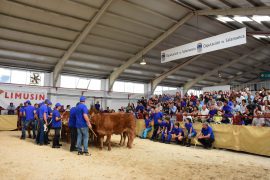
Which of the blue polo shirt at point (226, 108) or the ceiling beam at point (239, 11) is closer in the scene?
the blue polo shirt at point (226, 108)

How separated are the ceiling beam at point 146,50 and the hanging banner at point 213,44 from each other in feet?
9.49

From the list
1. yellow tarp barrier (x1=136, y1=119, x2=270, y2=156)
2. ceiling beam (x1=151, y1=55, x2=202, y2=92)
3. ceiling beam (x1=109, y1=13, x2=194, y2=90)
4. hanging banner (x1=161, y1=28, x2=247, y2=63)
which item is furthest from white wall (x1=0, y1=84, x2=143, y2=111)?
yellow tarp barrier (x1=136, y1=119, x2=270, y2=156)

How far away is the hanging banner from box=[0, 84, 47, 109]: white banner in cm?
1132

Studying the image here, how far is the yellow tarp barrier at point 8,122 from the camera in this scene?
54.2ft

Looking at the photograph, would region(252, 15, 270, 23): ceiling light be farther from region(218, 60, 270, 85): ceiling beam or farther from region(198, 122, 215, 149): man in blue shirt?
region(218, 60, 270, 85): ceiling beam

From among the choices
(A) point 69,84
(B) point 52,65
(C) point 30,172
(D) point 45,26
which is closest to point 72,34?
(D) point 45,26

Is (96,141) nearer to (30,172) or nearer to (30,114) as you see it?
(30,114)

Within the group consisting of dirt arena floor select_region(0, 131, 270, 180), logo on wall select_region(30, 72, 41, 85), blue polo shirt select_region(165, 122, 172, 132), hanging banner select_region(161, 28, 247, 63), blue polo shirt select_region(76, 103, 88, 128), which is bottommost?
dirt arena floor select_region(0, 131, 270, 180)

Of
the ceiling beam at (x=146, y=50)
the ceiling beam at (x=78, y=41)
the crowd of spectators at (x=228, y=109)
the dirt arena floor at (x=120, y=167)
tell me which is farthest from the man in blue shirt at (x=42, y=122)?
the ceiling beam at (x=146, y=50)

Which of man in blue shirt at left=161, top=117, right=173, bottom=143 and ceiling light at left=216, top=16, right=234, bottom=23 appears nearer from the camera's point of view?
man in blue shirt at left=161, top=117, right=173, bottom=143

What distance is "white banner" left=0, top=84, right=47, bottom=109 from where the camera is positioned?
62.2ft

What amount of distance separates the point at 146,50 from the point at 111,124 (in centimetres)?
1232

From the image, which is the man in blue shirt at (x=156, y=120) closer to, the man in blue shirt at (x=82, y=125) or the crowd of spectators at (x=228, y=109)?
the crowd of spectators at (x=228, y=109)

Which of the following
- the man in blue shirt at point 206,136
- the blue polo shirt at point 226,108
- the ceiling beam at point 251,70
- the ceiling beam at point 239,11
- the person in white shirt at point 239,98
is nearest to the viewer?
the man in blue shirt at point 206,136
